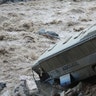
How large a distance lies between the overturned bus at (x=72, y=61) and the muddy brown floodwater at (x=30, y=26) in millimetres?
2208

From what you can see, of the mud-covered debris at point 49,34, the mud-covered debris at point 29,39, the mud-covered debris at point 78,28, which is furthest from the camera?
the mud-covered debris at point 78,28

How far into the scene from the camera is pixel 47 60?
28.5ft

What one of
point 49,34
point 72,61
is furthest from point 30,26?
point 72,61

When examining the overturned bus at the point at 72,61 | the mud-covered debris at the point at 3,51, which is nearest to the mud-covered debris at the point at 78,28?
the mud-covered debris at the point at 3,51

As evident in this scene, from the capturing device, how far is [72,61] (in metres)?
8.15

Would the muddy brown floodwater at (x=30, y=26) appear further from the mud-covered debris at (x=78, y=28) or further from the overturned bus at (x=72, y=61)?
the overturned bus at (x=72, y=61)

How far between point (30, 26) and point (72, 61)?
1022cm

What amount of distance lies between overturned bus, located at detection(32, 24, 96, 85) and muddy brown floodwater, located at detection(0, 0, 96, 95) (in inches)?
86.9

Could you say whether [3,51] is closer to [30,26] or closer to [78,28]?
[30,26]

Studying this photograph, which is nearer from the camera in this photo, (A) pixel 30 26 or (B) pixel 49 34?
(B) pixel 49 34

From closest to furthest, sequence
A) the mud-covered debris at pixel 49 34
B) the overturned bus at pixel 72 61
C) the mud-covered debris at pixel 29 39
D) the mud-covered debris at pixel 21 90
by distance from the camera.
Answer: the overturned bus at pixel 72 61 → the mud-covered debris at pixel 21 90 → the mud-covered debris at pixel 29 39 → the mud-covered debris at pixel 49 34

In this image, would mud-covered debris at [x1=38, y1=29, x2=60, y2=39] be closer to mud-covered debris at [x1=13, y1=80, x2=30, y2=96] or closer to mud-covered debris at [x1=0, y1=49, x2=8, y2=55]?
mud-covered debris at [x1=0, y1=49, x2=8, y2=55]

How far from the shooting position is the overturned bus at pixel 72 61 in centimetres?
771

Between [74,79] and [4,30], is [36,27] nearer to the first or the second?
[4,30]
